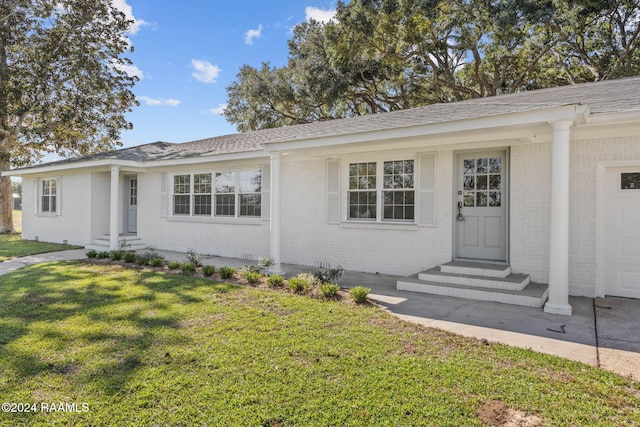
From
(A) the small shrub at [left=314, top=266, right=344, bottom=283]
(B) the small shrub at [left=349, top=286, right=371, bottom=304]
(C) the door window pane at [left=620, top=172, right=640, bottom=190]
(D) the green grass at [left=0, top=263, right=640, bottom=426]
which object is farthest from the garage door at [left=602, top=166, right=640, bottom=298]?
(A) the small shrub at [left=314, top=266, right=344, bottom=283]

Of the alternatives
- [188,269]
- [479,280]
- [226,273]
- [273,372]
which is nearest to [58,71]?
[188,269]

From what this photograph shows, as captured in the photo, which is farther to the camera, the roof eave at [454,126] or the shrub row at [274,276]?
the shrub row at [274,276]

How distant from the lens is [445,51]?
15.2 metres

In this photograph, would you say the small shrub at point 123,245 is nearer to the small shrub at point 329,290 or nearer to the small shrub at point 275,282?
the small shrub at point 275,282

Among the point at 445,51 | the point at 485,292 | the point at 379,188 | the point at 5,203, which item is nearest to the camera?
the point at 485,292

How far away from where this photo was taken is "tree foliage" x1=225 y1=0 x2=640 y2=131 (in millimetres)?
12516

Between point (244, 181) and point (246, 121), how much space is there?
13.7 m

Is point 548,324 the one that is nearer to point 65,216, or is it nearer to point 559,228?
point 559,228

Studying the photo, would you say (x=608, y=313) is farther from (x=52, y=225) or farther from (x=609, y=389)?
(x=52, y=225)

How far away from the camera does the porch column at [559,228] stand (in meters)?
5.11

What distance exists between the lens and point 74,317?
4754 millimetres

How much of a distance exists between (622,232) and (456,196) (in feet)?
9.01

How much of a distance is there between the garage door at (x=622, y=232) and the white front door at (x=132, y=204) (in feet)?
45.4

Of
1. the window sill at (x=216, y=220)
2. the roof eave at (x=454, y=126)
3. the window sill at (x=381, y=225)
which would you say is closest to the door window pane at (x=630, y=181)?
the roof eave at (x=454, y=126)
